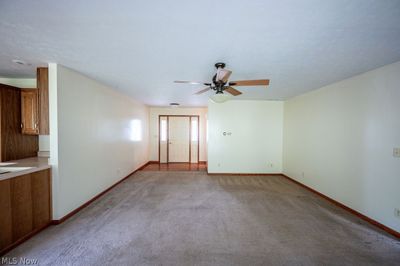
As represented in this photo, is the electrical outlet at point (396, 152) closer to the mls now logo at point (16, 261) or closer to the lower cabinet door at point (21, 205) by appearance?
the mls now logo at point (16, 261)

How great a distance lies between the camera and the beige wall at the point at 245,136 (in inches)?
199

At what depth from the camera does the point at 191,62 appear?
7.25 ft

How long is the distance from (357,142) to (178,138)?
5582 millimetres

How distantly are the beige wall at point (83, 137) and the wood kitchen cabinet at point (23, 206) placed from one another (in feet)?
0.40

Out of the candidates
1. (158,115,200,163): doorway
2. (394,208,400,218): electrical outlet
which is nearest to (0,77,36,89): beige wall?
(158,115,200,163): doorway

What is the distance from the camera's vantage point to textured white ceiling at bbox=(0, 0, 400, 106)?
1248mm

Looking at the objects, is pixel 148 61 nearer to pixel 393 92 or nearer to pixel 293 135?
pixel 393 92

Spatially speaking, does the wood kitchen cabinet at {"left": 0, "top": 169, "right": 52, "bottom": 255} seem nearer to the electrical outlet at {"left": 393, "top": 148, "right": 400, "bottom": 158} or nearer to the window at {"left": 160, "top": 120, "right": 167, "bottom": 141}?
the window at {"left": 160, "top": 120, "right": 167, "bottom": 141}

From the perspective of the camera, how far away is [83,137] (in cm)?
286

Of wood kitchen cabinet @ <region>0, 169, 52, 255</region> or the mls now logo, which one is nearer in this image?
the mls now logo

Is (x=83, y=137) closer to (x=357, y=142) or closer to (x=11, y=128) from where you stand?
(x=11, y=128)

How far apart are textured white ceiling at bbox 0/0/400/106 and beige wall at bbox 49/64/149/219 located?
0.45 meters

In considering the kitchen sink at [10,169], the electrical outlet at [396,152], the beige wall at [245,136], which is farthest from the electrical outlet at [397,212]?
the kitchen sink at [10,169]

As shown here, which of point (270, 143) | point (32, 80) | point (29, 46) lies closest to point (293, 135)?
point (270, 143)
